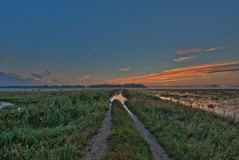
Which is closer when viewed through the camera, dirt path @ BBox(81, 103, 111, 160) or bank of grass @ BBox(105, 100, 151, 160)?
bank of grass @ BBox(105, 100, 151, 160)

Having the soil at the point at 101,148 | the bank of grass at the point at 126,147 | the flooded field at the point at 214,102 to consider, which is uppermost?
the bank of grass at the point at 126,147

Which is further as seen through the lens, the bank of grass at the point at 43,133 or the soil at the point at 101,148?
the soil at the point at 101,148

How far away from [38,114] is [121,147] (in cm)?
1124

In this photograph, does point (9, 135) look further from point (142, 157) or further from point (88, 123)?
point (142, 157)

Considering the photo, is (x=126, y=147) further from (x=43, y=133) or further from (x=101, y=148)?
(x=43, y=133)

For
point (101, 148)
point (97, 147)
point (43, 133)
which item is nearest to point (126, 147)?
point (101, 148)

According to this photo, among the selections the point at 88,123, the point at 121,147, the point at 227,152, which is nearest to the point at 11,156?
the point at 121,147

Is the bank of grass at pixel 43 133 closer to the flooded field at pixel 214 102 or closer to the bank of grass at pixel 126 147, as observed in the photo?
the bank of grass at pixel 126 147

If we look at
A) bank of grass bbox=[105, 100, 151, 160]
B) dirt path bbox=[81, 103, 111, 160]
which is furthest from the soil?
bank of grass bbox=[105, 100, 151, 160]

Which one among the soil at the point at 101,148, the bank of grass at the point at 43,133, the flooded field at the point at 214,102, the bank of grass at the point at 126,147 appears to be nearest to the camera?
the bank of grass at the point at 126,147

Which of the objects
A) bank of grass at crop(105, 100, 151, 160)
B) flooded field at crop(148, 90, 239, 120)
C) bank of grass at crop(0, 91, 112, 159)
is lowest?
flooded field at crop(148, 90, 239, 120)

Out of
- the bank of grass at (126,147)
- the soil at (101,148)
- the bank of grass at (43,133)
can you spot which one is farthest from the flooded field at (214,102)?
the bank of grass at (43,133)

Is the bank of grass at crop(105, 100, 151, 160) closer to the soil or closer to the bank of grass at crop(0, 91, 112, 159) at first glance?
the soil

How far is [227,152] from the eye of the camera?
12.2 meters
